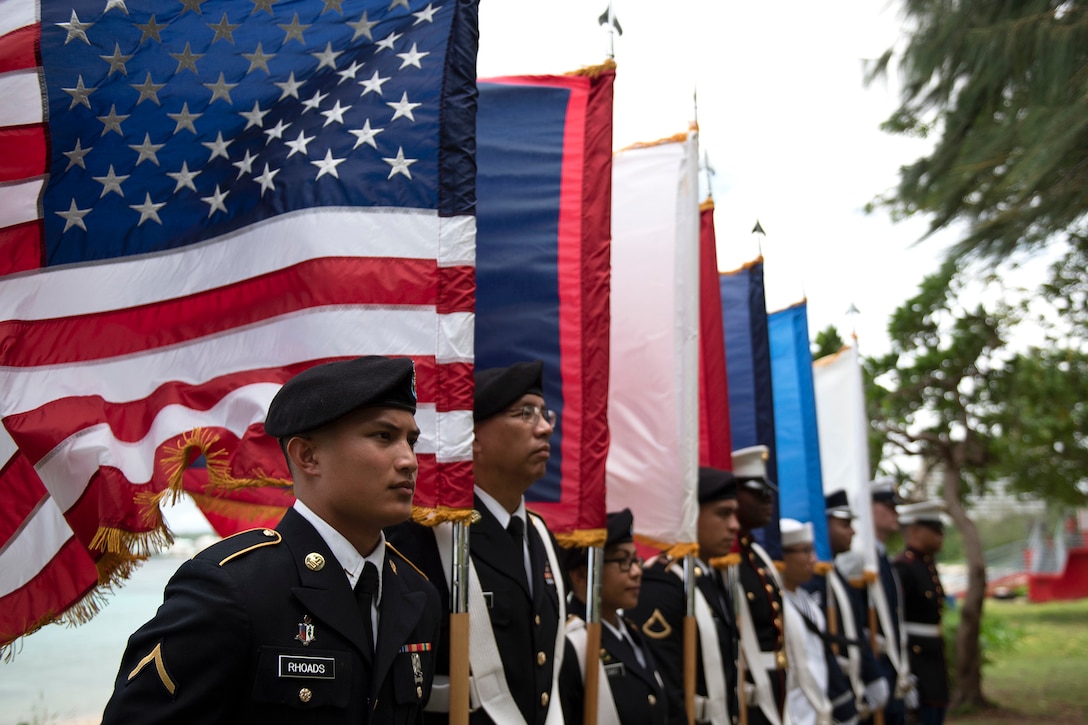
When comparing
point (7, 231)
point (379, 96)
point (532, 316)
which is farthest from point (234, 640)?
point (532, 316)

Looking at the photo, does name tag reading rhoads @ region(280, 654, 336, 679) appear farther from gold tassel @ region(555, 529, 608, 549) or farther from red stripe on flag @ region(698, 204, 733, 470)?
red stripe on flag @ region(698, 204, 733, 470)

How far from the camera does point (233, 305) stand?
11.8 ft

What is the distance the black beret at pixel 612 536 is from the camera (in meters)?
4.54

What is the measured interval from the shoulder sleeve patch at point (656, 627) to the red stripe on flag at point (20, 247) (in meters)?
3.15

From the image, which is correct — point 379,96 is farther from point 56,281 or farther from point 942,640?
point 942,640

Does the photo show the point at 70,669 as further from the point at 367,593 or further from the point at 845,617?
the point at 845,617

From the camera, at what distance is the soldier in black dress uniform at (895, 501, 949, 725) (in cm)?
987

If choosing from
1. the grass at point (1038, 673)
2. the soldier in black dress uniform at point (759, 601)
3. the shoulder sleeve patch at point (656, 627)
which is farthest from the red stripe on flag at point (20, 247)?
the grass at point (1038, 673)

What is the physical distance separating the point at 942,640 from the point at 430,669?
8.84 metres

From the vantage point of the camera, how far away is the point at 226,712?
2170mm

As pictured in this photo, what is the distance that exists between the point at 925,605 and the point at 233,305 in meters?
8.53

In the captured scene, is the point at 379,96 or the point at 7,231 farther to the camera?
A: the point at 379,96

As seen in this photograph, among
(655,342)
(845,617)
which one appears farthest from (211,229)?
(845,617)

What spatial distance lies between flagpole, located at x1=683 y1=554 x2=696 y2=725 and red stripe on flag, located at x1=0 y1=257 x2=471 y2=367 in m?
2.32
